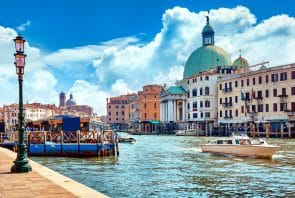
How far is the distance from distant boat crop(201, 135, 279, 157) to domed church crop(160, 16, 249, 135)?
5855cm

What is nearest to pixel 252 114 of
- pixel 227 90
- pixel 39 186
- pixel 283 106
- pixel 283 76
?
pixel 283 106

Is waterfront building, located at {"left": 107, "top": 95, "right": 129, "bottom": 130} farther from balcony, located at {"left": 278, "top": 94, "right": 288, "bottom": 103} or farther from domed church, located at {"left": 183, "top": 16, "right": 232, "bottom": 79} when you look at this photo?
balcony, located at {"left": 278, "top": 94, "right": 288, "bottom": 103}

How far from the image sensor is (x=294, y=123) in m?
73.5

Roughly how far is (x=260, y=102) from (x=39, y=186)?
71.8m

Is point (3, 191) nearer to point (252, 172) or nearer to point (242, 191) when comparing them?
point (242, 191)

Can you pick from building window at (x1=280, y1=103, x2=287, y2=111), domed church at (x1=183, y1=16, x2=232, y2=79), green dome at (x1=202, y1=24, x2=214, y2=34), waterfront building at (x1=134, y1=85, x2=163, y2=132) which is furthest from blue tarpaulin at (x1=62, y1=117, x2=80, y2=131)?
waterfront building at (x1=134, y1=85, x2=163, y2=132)

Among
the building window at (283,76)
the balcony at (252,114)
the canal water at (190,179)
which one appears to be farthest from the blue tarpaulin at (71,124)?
the balcony at (252,114)

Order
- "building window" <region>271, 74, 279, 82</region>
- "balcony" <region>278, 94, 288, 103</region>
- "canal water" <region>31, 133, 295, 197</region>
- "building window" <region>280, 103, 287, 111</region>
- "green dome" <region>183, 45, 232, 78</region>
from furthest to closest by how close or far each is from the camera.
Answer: "green dome" <region>183, 45, 232, 78</region>, "building window" <region>271, 74, 279, 82</region>, "building window" <region>280, 103, 287, 111</region>, "balcony" <region>278, 94, 288, 103</region>, "canal water" <region>31, 133, 295, 197</region>

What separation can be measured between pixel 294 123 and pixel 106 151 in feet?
150

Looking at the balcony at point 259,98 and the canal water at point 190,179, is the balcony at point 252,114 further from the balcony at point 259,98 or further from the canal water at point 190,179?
the canal water at point 190,179

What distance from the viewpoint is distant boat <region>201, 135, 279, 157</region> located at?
32969 millimetres

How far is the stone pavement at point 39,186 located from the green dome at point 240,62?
336 ft

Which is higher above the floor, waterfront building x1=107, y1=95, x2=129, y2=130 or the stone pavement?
waterfront building x1=107, y1=95, x2=129, y2=130

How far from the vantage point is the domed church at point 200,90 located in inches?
3979
